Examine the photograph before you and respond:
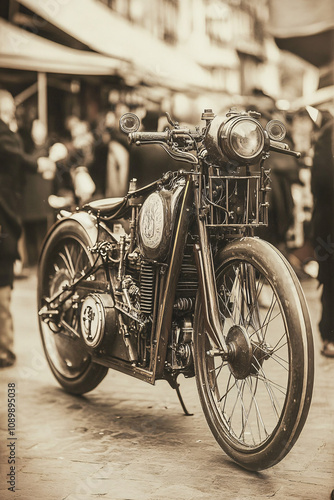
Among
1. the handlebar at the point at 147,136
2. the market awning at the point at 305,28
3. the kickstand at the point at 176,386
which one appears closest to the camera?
the market awning at the point at 305,28

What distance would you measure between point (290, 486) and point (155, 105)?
191cm

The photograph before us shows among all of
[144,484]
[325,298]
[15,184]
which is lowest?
[144,484]

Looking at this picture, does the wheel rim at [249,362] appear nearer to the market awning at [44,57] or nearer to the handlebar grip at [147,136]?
the handlebar grip at [147,136]

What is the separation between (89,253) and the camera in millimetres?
3738

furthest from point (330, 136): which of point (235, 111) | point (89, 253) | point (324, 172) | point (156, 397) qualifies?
point (156, 397)

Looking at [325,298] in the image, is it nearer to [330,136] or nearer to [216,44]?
[330,136]

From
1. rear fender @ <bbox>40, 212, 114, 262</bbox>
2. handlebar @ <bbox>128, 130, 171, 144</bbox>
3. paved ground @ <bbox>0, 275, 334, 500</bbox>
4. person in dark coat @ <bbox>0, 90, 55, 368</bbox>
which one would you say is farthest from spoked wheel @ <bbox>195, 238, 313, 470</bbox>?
person in dark coat @ <bbox>0, 90, 55, 368</bbox>

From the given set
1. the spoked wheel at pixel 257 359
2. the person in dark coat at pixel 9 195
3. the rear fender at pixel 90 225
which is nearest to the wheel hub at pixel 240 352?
the spoked wheel at pixel 257 359

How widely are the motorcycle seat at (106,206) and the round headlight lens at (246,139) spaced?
0.85 meters

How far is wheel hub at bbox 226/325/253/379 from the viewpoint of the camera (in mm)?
2766

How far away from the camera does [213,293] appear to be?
2904 mm

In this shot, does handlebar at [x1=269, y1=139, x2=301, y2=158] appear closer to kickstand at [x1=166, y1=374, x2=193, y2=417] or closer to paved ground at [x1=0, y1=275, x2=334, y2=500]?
paved ground at [x1=0, y1=275, x2=334, y2=500]

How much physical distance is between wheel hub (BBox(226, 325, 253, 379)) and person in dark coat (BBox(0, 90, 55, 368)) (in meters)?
1.41

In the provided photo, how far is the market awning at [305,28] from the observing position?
9.68 ft
